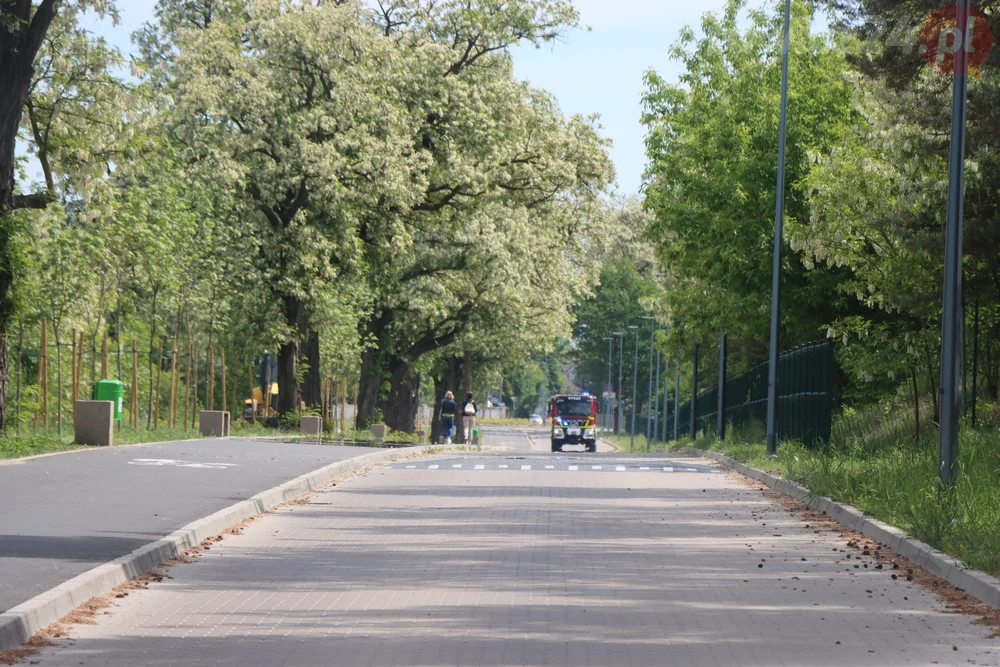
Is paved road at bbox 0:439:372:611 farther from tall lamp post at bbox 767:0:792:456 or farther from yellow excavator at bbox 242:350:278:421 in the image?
yellow excavator at bbox 242:350:278:421

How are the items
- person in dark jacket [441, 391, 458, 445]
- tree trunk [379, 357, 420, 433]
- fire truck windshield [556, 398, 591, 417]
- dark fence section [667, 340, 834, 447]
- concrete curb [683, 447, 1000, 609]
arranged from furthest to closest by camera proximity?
fire truck windshield [556, 398, 591, 417] < tree trunk [379, 357, 420, 433] < person in dark jacket [441, 391, 458, 445] < dark fence section [667, 340, 834, 447] < concrete curb [683, 447, 1000, 609]

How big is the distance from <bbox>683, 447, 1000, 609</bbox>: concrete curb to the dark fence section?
4762 millimetres

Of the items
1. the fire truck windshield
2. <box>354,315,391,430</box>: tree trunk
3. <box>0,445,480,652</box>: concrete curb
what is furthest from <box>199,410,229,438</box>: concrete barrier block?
the fire truck windshield

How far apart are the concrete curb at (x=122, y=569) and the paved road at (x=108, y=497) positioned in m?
0.16

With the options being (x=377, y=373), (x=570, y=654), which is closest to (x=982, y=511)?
(x=570, y=654)

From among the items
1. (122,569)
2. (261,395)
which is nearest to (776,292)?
(122,569)

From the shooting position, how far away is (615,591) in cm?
1148

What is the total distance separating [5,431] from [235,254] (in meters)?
13.7

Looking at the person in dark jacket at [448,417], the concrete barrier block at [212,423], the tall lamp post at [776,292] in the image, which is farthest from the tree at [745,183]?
the concrete barrier block at [212,423]

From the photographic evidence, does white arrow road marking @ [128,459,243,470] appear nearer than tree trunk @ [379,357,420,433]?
Yes

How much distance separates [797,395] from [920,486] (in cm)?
1499

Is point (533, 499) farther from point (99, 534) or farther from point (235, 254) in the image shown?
point (235, 254)

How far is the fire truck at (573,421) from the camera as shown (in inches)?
2822

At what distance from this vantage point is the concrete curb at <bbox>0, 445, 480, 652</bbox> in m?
8.60
